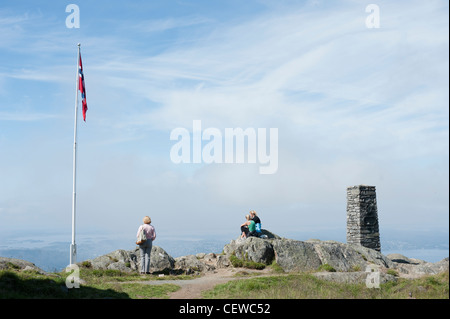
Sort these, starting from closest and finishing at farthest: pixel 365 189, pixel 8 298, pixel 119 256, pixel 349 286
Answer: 1. pixel 8 298
2. pixel 349 286
3. pixel 119 256
4. pixel 365 189

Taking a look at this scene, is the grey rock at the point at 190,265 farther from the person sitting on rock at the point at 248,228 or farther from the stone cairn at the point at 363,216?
the stone cairn at the point at 363,216

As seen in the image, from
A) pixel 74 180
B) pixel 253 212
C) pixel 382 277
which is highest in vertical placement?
pixel 74 180

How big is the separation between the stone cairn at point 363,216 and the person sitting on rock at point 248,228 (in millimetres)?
9258

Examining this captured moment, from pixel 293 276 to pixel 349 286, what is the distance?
2.79 meters

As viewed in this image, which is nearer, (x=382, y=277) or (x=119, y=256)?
(x=382, y=277)

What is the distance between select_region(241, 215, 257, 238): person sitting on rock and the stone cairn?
926 centimetres

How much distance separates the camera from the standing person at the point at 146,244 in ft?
77.6

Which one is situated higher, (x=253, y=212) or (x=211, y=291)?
(x=253, y=212)

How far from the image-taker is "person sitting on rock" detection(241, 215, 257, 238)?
2884cm

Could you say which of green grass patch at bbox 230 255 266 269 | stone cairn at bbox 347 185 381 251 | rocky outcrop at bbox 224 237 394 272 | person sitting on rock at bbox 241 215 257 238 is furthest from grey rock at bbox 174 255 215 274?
stone cairn at bbox 347 185 381 251

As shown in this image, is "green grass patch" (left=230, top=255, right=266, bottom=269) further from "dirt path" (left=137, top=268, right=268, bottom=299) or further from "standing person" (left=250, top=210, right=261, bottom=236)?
"standing person" (left=250, top=210, right=261, bottom=236)
